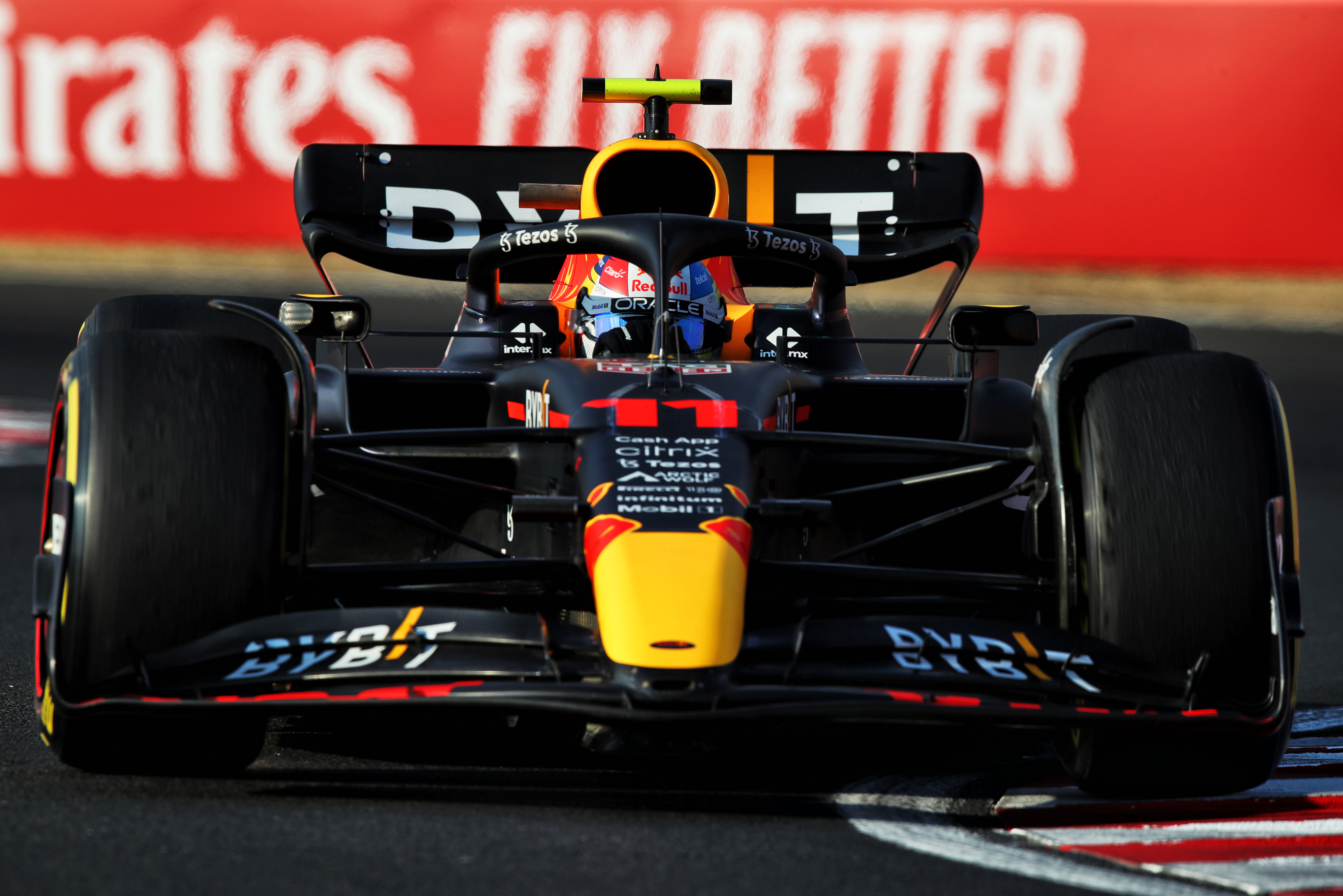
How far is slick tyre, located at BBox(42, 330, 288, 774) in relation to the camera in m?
3.52

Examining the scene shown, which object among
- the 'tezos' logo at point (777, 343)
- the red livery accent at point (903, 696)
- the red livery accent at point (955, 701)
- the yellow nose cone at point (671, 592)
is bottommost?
the red livery accent at point (955, 701)

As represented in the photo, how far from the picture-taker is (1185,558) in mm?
3709

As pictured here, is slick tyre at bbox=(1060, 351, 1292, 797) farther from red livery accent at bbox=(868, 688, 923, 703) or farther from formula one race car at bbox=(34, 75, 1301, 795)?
red livery accent at bbox=(868, 688, 923, 703)

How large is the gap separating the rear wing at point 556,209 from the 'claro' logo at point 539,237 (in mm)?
1728

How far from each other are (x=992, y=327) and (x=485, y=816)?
209 centimetres

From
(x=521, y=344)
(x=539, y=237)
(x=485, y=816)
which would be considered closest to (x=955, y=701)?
(x=485, y=816)

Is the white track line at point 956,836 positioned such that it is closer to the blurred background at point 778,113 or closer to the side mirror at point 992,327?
the side mirror at point 992,327

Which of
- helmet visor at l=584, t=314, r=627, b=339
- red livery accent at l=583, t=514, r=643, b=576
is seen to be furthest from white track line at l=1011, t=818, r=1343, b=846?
helmet visor at l=584, t=314, r=627, b=339

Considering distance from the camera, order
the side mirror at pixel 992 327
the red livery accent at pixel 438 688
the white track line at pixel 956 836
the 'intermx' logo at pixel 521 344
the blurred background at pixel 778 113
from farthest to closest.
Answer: the blurred background at pixel 778 113
the 'intermx' logo at pixel 521 344
the side mirror at pixel 992 327
the red livery accent at pixel 438 688
the white track line at pixel 956 836

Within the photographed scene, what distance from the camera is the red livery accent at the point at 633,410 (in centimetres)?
402

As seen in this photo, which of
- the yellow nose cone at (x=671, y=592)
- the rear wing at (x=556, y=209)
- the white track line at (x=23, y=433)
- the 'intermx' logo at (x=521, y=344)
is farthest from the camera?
the white track line at (x=23, y=433)

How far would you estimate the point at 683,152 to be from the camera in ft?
19.9

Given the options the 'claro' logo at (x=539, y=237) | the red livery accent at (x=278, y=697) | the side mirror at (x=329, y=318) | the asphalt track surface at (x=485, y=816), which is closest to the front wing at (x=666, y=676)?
the red livery accent at (x=278, y=697)

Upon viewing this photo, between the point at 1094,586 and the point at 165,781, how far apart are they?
203 centimetres
